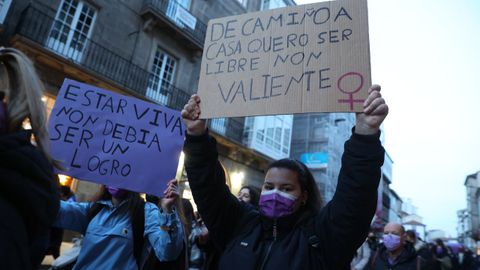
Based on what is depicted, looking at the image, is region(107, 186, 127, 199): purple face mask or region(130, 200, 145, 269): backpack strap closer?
region(130, 200, 145, 269): backpack strap

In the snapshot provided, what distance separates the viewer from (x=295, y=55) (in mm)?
2059

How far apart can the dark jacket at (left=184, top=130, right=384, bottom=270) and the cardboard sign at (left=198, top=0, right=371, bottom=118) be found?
0.28 metres

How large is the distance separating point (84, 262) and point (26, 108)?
168 cm

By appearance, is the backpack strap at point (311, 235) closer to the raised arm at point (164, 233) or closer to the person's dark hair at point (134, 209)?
the raised arm at point (164, 233)

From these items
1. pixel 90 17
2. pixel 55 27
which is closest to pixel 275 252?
pixel 55 27

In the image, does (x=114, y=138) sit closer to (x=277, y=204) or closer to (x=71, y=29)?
(x=277, y=204)

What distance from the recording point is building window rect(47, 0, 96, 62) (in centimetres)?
984

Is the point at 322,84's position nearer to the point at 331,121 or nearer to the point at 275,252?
the point at 275,252

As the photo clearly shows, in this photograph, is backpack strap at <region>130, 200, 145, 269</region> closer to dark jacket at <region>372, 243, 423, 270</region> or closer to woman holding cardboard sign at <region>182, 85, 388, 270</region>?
woman holding cardboard sign at <region>182, 85, 388, 270</region>

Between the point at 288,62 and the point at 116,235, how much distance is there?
181 cm

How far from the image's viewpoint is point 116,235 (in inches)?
100

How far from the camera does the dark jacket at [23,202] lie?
38.5 inches

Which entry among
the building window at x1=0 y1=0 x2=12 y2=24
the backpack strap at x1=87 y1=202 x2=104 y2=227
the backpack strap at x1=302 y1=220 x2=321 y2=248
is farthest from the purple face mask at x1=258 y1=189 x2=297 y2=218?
the building window at x1=0 y1=0 x2=12 y2=24

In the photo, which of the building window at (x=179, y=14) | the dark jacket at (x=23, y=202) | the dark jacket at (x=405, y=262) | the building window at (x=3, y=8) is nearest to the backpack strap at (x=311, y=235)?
the dark jacket at (x=23, y=202)
